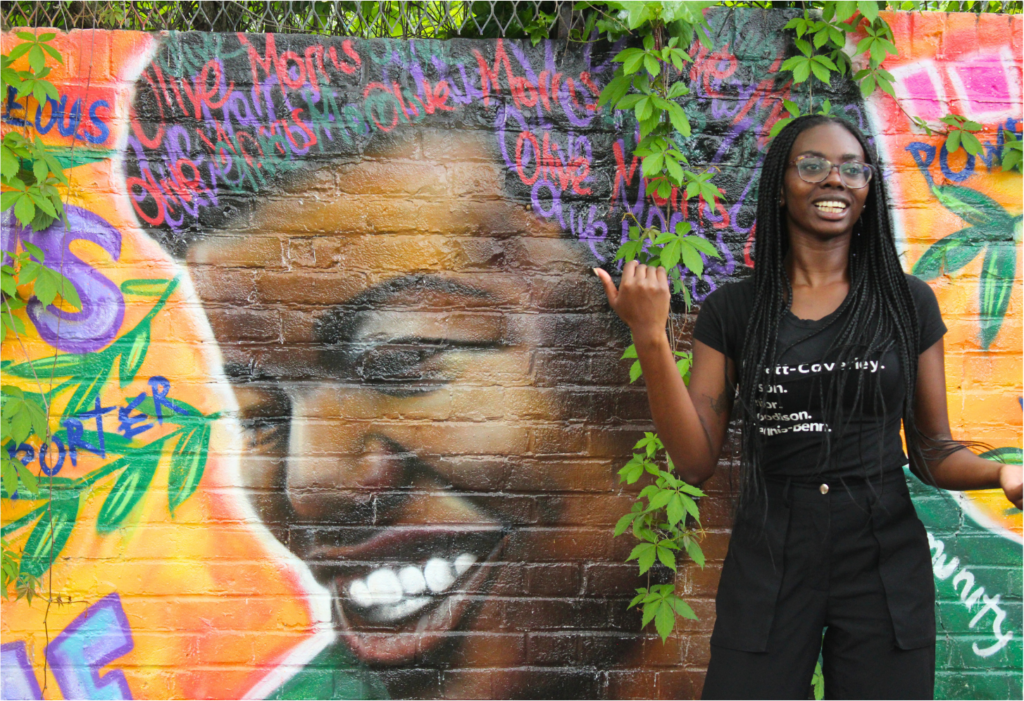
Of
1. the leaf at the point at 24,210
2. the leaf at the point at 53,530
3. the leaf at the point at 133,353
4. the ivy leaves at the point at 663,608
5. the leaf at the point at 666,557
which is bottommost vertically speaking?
the ivy leaves at the point at 663,608

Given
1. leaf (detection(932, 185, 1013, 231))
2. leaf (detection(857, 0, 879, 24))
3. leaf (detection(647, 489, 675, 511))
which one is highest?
leaf (detection(857, 0, 879, 24))

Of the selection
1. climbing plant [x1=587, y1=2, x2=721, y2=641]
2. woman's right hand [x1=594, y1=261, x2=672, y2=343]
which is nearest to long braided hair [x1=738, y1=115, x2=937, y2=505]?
woman's right hand [x1=594, y1=261, x2=672, y2=343]

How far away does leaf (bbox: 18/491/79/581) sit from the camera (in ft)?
8.82

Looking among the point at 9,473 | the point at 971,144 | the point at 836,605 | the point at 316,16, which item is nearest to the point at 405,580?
the point at 9,473

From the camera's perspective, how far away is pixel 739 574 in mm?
1881

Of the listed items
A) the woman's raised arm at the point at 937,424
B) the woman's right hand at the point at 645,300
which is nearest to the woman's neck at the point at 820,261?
the woman's raised arm at the point at 937,424

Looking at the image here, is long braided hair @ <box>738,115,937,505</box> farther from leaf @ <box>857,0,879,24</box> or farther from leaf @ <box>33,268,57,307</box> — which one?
leaf @ <box>33,268,57,307</box>

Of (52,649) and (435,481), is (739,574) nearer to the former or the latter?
(435,481)

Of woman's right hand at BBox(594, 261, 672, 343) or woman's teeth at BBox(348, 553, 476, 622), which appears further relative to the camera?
woman's teeth at BBox(348, 553, 476, 622)

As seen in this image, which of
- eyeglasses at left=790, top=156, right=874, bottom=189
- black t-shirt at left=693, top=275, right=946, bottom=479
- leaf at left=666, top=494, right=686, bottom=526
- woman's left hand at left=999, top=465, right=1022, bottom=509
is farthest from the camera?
leaf at left=666, top=494, right=686, bottom=526

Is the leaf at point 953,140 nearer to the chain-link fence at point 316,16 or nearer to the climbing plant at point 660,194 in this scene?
the chain-link fence at point 316,16

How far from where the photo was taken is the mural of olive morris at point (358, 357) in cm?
269

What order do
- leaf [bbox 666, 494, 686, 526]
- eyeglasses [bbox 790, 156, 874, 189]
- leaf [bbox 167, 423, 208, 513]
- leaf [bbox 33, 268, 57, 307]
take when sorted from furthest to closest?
leaf [bbox 167, 423, 208, 513] → leaf [bbox 33, 268, 57, 307] → leaf [bbox 666, 494, 686, 526] → eyeglasses [bbox 790, 156, 874, 189]

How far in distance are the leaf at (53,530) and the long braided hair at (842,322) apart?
6.76 ft
